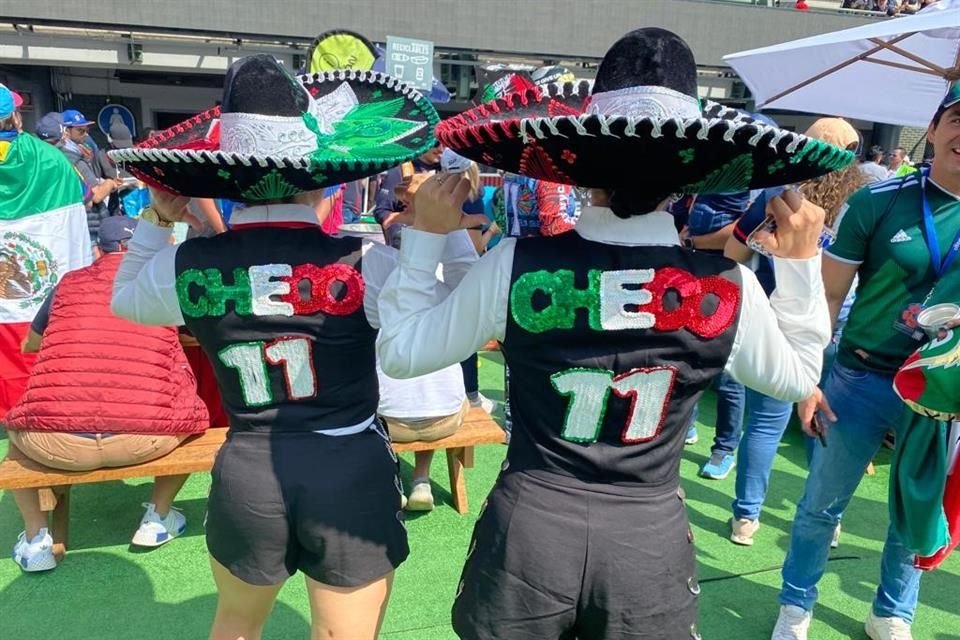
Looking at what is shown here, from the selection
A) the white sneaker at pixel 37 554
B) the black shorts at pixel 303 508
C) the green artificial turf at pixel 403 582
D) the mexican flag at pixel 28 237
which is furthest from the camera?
the mexican flag at pixel 28 237

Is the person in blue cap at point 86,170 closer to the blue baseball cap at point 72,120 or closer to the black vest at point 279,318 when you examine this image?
the blue baseball cap at point 72,120

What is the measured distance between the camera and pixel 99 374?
3.05 metres

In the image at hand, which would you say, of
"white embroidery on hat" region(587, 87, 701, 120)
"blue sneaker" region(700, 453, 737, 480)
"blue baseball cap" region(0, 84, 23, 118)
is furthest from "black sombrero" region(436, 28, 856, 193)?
"blue baseball cap" region(0, 84, 23, 118)

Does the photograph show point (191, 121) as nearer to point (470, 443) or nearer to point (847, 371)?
point (470, 443)

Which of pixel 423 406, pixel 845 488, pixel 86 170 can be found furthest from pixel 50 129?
pixel 845 488

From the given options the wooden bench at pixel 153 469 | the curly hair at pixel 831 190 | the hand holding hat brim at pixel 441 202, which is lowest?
the wooden bench at pixel 153 469

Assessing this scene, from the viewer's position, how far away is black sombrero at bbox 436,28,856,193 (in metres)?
1.19

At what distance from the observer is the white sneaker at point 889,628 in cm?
270

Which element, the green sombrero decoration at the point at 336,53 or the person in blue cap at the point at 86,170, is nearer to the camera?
the green sombrero decoration at the point at 336,53

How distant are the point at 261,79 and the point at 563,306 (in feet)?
2.94

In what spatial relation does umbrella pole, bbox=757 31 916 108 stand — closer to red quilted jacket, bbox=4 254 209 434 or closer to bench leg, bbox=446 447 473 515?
bench leg, bbox=446 447 473 515

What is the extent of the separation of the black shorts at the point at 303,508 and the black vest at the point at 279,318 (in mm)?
66

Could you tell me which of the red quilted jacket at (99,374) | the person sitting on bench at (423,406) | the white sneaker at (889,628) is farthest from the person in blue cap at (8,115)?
the white sneaker at (889,628)

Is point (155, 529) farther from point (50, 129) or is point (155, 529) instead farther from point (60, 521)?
point (50, 129)
